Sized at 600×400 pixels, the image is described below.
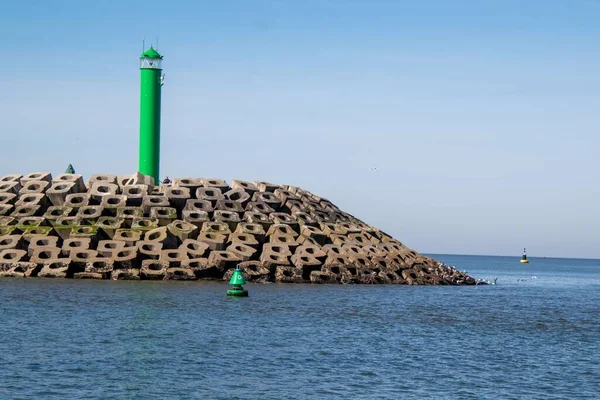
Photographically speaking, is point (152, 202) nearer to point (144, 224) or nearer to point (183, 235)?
point (144, 224)

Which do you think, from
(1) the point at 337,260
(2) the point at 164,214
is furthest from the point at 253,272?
(2) the point at 164,214

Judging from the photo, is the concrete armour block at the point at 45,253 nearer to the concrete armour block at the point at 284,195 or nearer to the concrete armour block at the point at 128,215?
the concrete armour block at the point at 128,215

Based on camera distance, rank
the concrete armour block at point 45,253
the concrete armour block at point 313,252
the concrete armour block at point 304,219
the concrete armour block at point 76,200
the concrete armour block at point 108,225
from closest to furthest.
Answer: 1. the concrete armour block at point 45,253
2. the concrete armour block at point 108,225
3. the concrete armour block at point 313,252
4. the concrete armour block at point 76,200
5. the concrete armour block at point 304,219

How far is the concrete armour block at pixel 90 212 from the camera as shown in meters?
55.3

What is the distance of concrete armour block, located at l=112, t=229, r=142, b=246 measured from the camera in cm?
5294

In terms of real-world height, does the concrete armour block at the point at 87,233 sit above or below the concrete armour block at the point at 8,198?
below

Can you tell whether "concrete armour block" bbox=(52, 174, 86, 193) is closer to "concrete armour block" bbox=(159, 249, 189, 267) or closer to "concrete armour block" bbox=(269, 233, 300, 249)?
"concrete armour block" bbox=(159, 249, 189, 267)

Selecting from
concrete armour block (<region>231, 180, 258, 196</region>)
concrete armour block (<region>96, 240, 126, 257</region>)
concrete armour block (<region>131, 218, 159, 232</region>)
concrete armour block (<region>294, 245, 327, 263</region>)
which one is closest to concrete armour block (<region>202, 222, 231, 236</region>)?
concrete armour block (<region>131, 218, 159, 232</region>)

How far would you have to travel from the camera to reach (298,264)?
53.6 metres

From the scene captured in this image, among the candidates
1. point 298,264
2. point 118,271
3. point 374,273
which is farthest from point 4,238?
point 374,273

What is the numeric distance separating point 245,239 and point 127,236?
22.2ft

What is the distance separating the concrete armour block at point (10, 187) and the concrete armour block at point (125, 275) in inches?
516

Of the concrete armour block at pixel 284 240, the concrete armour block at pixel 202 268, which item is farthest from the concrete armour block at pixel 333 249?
the concrete armour block at pixel 202 268

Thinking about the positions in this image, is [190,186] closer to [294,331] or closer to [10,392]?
[294,331]
